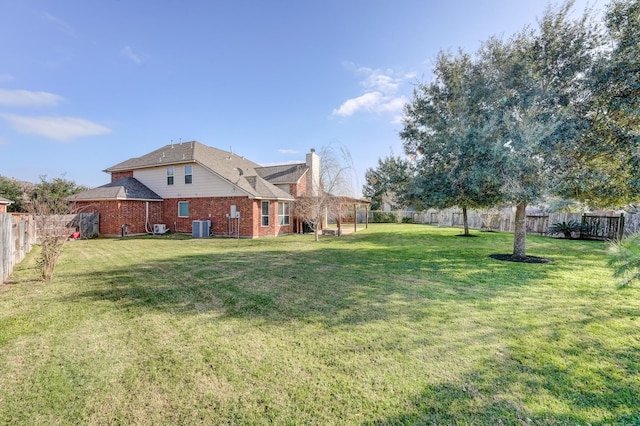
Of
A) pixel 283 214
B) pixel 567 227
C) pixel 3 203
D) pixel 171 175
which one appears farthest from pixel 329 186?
pixel 3 203

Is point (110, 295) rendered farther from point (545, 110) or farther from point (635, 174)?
point (635, 174)

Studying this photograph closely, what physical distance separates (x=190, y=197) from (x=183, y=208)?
1133 millimetres

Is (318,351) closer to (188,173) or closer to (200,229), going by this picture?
(200,229)

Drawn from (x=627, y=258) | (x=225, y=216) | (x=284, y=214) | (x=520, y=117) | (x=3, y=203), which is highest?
(x=520, y=117)

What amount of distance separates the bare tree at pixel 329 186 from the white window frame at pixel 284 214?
118cm

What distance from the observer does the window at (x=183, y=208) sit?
1900 centimetres

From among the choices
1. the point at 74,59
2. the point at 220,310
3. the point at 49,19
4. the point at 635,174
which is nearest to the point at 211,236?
the point at 74,59

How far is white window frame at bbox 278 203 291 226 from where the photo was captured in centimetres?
1960

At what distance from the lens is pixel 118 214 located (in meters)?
17.3

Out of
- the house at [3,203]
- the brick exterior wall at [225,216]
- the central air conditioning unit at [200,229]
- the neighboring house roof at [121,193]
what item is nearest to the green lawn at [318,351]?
the brick exterior wall at [225,216]

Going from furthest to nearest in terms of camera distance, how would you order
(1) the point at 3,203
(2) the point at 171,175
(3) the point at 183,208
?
(2) the point at 171,175 < (3) the point at 183,208 < (1) the point at 3,203

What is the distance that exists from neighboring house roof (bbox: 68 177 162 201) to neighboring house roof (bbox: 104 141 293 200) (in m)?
1.68

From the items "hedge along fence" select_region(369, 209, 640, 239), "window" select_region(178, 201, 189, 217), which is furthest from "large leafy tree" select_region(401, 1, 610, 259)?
"window" select_region(178, 201, 189, 217)

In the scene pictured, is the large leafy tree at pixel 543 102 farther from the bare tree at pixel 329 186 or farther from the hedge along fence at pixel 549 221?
the bare tree at pixel 329 186
